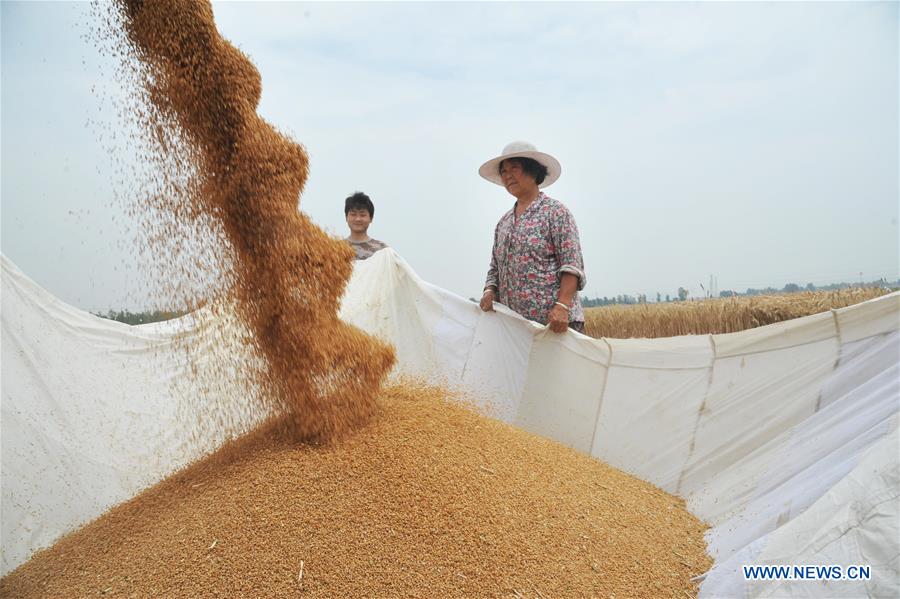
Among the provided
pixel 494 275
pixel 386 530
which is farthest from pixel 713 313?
pixel 386 530

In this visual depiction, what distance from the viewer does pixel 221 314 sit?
8.13 ft

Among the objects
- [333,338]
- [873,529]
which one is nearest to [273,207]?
[333,338]

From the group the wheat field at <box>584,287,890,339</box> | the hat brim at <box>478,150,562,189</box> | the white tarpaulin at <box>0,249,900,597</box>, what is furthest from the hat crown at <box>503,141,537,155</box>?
the wheat field at <box>584,287,890,339</box>

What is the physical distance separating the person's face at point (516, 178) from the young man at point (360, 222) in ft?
3.90

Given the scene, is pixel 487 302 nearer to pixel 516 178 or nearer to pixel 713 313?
pixel 516 178

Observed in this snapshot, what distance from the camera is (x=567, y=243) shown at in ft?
9.97

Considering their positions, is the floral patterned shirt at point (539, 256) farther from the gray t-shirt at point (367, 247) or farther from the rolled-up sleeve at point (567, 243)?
the gray t-shirt at point (367, 247)

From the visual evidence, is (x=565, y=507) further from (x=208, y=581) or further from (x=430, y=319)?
(x=430, y=319)

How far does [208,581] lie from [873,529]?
1727 mm

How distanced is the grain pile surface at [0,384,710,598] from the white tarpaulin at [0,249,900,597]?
274 mm

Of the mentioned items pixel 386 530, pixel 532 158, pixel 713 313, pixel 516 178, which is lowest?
pixel 386 530

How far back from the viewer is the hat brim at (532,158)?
3.17m

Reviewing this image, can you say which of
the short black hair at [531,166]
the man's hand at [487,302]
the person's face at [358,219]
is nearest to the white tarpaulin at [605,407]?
the man's hand at [487,302]

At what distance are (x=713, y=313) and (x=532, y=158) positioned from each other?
4139 millimetres
